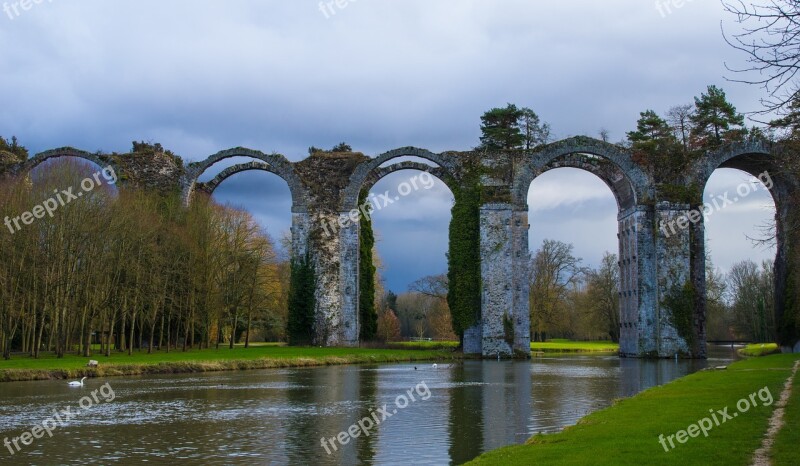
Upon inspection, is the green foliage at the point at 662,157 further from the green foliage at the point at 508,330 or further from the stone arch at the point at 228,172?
the stone arch at the point at 228,172

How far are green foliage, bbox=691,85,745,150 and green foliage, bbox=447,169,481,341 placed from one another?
40.9 ft

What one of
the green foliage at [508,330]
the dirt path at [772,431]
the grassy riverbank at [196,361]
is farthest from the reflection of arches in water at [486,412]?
the green foliage at [508,330]

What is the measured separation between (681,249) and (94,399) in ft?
102

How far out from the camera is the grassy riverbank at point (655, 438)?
9125 millimetres

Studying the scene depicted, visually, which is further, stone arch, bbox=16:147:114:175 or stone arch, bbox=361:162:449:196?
stone arch, bbox=16:147:114:175

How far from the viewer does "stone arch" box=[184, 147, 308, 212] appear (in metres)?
44.6

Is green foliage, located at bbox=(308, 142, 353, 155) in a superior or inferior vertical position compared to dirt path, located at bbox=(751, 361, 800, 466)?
superior

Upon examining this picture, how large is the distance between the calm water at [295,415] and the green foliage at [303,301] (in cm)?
1587

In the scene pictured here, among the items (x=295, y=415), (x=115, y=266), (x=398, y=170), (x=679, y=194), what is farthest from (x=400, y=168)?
(x=295, y=415)

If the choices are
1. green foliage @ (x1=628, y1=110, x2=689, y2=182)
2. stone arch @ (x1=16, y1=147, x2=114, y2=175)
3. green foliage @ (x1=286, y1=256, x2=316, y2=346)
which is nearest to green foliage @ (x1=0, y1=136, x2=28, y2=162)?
stone arch @ (x1=16, y1=147, x2=114, y2=175)

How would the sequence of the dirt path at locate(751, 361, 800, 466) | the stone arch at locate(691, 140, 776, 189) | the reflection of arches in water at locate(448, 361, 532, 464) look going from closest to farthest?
the dirt path at locate(751, 361, 800, 466) < the reflection of arches in water at locate(448, 361, 532, 464) < the stone arch at locate(691, 140, 776, 189)

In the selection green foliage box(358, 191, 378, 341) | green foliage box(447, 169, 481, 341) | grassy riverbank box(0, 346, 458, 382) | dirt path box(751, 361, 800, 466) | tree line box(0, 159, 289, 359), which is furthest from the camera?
green foliage box(358, 191, 378, 341)

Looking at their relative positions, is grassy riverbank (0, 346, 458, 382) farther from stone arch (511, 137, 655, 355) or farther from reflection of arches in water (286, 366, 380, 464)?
stone arch (511, 137, 655, 355)

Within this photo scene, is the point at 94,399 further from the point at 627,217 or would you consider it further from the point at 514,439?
the point at 627,217
